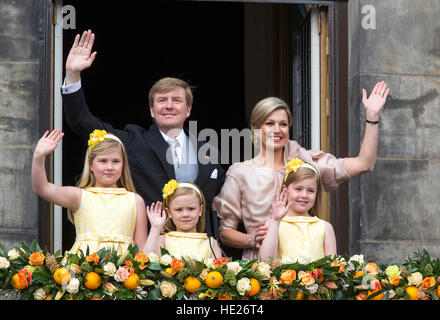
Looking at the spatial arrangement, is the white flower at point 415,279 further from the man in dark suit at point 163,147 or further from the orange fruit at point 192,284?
the man in dark suit at point 163,147

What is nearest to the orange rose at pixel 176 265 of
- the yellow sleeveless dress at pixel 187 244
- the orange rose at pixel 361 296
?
Answer: the yellow sleeveless dress at pixel 187 244

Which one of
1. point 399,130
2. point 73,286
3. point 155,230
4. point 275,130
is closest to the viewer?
point 73,286

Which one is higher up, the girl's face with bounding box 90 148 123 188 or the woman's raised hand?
the woman's raised hand

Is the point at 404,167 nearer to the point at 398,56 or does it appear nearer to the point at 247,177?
the point at 398,56

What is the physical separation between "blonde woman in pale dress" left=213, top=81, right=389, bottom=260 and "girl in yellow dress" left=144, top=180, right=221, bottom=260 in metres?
0.37

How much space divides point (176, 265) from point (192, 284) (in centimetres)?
14

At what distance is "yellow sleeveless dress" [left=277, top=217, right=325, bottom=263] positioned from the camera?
616 centimetres

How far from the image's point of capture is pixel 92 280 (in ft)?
17.6

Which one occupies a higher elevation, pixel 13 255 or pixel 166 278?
pixel 13 255

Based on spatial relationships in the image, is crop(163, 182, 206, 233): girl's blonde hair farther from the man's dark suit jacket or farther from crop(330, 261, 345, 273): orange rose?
crop(330, 261, 345, 273): orange rose

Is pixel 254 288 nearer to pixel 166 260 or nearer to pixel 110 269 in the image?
pixel 166 260

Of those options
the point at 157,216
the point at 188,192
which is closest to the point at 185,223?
A: the point at 188,192

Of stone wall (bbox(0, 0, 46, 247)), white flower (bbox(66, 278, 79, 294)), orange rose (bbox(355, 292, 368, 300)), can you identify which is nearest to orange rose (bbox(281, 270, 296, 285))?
orange rose (bbox(355, 292, 368, 300))

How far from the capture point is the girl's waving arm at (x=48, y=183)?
19.4 feet
